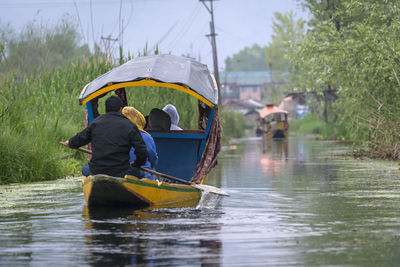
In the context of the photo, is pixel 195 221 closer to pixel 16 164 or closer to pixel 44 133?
pixel 16 164

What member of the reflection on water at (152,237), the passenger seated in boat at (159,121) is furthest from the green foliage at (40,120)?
the reflection on water at (152,237)

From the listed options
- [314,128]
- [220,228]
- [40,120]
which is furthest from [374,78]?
[314,128]

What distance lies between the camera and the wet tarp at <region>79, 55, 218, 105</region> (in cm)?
1377

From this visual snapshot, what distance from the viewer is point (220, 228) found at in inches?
375

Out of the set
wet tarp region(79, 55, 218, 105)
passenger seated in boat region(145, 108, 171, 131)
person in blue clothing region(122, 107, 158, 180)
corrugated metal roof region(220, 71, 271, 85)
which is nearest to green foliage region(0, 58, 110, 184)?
wet tarp region(79, 55, 218, 105)

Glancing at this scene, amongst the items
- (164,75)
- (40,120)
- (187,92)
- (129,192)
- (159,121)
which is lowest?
(129,192)

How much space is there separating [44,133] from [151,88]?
565 centimetres

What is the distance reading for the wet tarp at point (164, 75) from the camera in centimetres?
1377

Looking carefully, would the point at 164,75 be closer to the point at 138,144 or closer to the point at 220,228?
the point at 138,144

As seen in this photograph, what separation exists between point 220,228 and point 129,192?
221 cm

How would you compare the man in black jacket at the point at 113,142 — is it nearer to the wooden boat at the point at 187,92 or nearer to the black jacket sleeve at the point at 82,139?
the black jacket sleeve at the point at 82,139

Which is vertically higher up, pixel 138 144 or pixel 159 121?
pixel 159 121

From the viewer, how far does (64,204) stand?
1250 centimetres

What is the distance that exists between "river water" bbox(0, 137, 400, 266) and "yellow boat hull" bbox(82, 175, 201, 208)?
236mm
